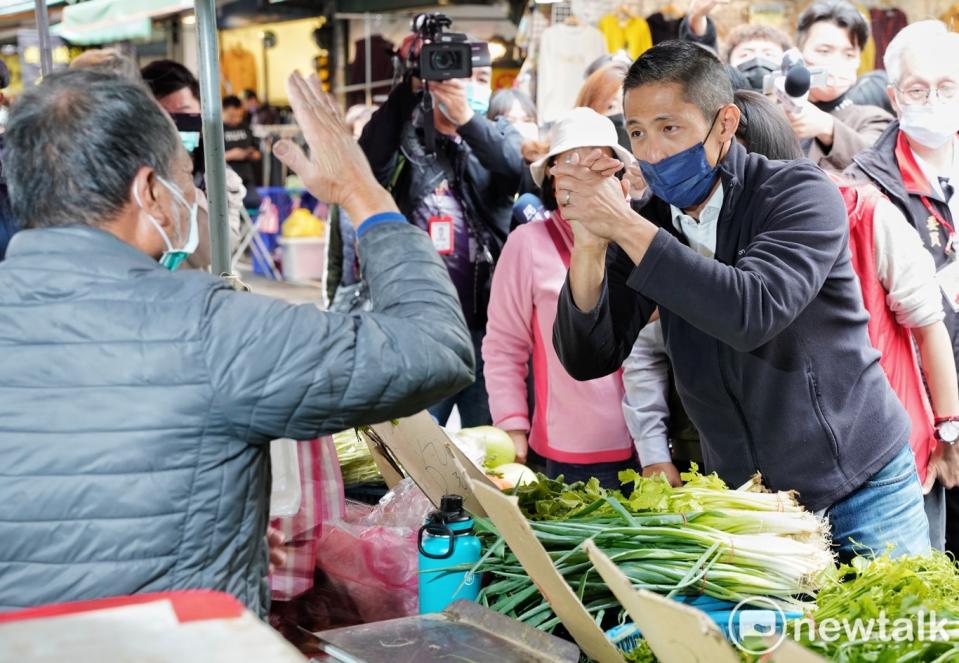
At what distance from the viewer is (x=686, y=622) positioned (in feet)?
4.23

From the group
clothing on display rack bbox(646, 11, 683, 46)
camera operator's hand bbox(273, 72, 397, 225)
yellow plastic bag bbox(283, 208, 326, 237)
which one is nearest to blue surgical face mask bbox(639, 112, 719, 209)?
camera operator's hand bbox(273, 72, 397, 225)

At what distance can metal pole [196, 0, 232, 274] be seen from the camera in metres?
2.56

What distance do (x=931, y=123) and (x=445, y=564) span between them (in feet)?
7.61

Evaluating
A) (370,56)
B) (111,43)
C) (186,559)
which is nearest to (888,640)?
Answer: (186,559)

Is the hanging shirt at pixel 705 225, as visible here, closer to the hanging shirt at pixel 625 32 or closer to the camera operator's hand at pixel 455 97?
the camera operator's hand at pixel 455 97

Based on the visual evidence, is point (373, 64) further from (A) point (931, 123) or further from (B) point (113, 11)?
(A) point (931, 123)

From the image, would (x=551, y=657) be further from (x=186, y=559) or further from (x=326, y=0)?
(x=326, y=0)

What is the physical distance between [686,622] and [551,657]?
0.53 m

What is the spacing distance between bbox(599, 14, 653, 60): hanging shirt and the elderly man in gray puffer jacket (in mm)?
6609

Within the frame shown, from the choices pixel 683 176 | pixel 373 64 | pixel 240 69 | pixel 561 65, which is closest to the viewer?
pixel 683 176

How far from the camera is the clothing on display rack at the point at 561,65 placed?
7293 millimetres

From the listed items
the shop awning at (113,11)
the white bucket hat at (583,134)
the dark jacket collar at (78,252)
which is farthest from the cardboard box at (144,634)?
the shop awning at (113,11)

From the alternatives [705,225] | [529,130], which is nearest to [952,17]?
[529,130]

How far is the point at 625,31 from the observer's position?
25.6 feet
